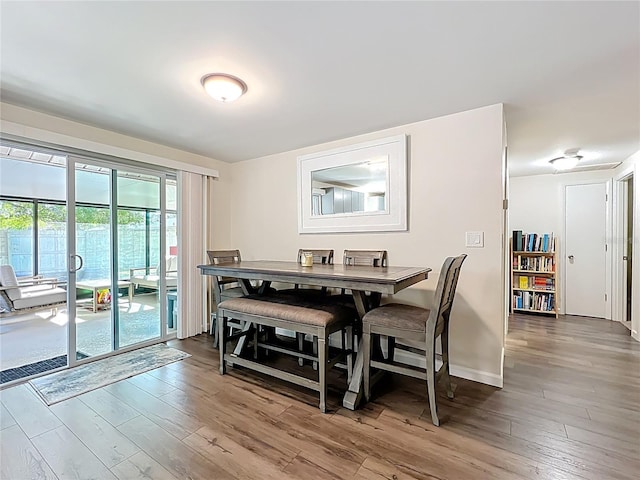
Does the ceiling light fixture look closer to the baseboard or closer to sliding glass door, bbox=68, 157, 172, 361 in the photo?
the baseboard

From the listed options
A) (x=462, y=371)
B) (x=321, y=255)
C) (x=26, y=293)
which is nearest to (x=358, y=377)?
(x=462, y=371)

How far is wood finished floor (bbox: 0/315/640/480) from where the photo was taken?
1.58 m

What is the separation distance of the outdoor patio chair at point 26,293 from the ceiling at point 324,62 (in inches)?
131

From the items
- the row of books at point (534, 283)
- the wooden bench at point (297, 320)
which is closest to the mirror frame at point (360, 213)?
the wooden bench at point (297, 320)

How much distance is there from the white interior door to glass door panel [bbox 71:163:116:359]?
6354 millimetres

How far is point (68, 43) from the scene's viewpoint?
1716 mm

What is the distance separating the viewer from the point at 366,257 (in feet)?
9.97

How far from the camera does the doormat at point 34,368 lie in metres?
2.65

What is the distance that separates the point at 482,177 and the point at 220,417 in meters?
2.67

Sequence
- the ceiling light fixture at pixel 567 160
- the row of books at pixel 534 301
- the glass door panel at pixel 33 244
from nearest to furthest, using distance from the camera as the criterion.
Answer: the glass door panel at pixel 33 244 < the ceiling light fixture at pixel 567 160 < the row of books at pixel 534 301

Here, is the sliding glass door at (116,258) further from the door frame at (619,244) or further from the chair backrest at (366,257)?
the door frame at (619,244)

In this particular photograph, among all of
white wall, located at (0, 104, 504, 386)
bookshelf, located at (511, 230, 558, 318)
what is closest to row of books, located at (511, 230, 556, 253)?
bookshelf, located at (511, 230, 558, 318)

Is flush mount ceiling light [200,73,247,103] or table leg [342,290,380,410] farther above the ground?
flush mount ceiling light [200,73,247,103]

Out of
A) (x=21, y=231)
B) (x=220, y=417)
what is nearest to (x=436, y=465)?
(x=220, y=417)
